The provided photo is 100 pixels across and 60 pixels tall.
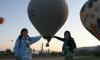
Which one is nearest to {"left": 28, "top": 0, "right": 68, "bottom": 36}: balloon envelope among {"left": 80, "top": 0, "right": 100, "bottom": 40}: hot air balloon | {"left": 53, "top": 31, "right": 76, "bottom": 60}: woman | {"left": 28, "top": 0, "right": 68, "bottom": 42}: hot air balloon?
{"left": 28, "top": 0, "right": 68, "bottom": 42}: hot air balloon

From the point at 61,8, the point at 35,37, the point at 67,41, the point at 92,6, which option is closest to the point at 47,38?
the point at 61,8

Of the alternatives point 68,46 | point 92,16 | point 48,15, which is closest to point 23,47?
point 68,46

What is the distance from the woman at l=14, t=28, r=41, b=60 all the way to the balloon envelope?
12369mm

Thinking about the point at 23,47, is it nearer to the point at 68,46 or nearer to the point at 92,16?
the point at 68,46

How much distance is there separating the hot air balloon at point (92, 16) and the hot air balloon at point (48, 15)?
6.79 meters

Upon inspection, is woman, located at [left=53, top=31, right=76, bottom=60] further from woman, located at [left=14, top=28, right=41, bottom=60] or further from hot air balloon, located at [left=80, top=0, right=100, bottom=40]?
hot air balloon, located at [left=80, top=0, right=100, bottom=40]

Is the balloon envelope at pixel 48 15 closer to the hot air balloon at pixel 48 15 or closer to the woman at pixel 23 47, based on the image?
the hot air balloon at pixel 48 15

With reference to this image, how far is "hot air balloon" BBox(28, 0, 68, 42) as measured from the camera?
24.4 metres

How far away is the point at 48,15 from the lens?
2462 cm

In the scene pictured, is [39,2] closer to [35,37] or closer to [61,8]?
[61,8]

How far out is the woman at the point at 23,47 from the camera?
11.7 meters

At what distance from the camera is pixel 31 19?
24.9m

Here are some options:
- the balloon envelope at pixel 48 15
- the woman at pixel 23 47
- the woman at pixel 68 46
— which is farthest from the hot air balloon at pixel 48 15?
the woman at pixel 23 47

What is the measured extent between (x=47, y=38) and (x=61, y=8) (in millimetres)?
2513
